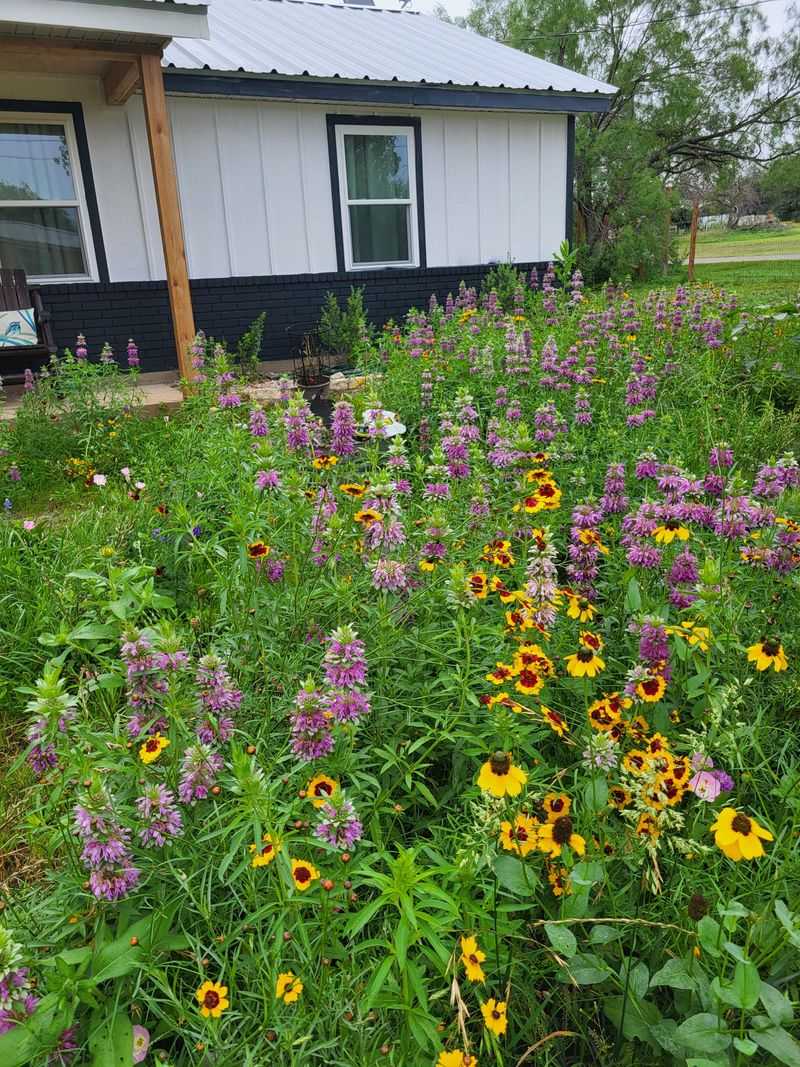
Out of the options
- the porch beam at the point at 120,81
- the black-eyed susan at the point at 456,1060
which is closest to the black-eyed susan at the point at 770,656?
the black-eyed susan at the point at 456,1060

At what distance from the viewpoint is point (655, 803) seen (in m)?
1.29

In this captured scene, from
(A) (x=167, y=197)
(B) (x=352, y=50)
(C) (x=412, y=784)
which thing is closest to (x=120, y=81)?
(A) (x=167, y=197)

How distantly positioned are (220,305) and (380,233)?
2.31 meters

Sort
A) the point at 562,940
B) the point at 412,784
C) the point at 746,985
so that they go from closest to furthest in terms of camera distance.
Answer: the point at 746,985
the point at 562,940
the point at 412,784

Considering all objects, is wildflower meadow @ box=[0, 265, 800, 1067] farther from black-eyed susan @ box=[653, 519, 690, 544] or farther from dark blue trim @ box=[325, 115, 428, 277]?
dark blue trim @ box=[325, 115, 428, 277]

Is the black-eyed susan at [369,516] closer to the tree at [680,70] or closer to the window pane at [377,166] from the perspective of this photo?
the window pane at [377,166]

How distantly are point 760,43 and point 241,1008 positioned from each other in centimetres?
3019

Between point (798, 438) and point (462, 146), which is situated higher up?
point (462, 146)

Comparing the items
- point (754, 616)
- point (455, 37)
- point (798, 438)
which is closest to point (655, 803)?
point (754, 616)

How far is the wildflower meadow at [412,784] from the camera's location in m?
1.23

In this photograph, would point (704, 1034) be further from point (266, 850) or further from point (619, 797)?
point (266, 850)

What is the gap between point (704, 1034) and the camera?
1.11 meters

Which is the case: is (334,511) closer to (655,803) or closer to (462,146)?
(655,803)

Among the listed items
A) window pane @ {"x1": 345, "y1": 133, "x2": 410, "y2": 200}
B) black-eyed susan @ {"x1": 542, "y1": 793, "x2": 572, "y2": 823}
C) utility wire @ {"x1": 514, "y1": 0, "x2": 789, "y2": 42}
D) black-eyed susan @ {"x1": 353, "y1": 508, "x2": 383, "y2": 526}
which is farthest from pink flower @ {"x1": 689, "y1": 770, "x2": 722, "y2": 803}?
utility wire @ {"x1": 514, "y1": 0, "x2": 789, "y2": 42}
